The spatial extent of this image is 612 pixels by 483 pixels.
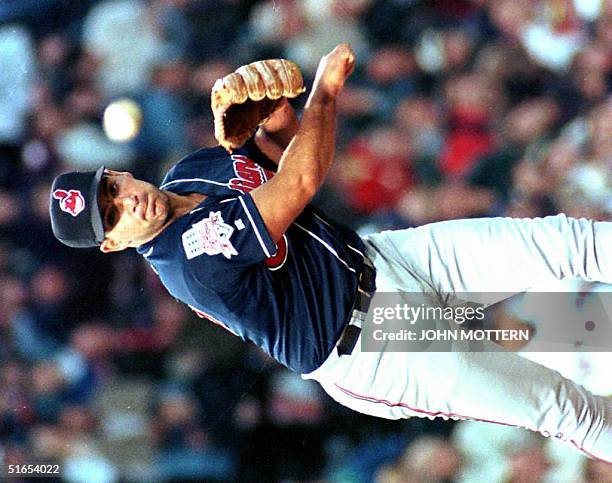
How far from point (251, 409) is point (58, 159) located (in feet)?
2.29

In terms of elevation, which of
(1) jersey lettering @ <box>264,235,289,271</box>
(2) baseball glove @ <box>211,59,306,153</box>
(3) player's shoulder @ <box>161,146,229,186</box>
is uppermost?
(2) baseball glove @ <box>211,59,306,153</box>

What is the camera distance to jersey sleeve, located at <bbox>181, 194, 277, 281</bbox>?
98 cm

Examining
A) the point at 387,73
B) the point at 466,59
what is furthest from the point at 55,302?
the point at 466,59

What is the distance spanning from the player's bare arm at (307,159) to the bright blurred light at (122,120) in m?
0.77

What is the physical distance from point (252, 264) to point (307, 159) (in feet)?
0.54

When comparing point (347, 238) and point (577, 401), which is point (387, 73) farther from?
point (577, 401)

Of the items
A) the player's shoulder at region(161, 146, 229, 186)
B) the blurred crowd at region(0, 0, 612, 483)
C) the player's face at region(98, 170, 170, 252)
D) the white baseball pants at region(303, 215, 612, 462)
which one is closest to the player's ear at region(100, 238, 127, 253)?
the player's face at region(98, 170, 170, 252)

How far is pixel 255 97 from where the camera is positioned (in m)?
1.02

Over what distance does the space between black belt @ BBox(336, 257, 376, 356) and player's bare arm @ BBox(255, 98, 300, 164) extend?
0.26 meters

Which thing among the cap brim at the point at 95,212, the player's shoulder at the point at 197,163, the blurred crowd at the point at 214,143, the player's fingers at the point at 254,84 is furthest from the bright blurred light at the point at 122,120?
the player's fingers at the point at 254,84

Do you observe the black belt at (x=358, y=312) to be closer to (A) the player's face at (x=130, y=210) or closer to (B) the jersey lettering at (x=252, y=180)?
(B) the jersey lettering at (x=252, y=180)

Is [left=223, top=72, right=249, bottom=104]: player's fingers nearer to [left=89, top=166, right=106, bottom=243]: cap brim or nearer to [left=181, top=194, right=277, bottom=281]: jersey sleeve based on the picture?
[left=181, top=194, right=277, bottom=281]: jersey sleeve

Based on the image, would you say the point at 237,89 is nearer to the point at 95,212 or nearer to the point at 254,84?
the point at 254,84

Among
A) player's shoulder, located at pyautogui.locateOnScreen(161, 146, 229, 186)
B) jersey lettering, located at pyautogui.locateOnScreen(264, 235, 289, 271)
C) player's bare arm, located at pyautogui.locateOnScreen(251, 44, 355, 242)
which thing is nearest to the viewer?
player's bare arm, located at pyautogui.locateOnScreen(251, 44, 355, 242)
